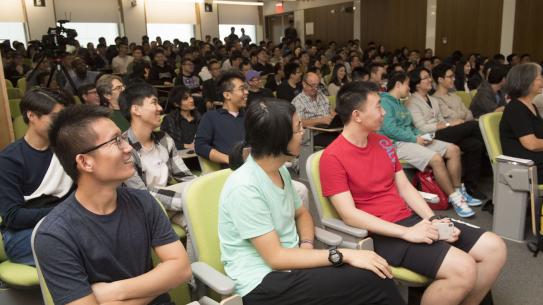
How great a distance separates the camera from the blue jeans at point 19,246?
1.85 metres

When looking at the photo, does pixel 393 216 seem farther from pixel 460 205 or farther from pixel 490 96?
pixel 490 96

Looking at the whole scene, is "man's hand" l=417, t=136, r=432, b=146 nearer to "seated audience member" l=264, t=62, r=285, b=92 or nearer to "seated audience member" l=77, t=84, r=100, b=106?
"seated audience member" l=77, t=84, r=100, b=106

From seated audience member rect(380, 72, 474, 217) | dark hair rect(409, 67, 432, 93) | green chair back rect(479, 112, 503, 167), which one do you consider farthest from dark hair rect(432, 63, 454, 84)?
green chair back rect(479, 112, 503, 167)

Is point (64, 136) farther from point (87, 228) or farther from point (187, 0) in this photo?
point (187, 0)

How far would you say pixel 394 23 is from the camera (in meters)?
11.9

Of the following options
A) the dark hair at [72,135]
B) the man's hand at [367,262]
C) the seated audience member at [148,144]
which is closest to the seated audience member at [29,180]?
the seated audience member at [148,144]

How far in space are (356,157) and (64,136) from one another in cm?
130

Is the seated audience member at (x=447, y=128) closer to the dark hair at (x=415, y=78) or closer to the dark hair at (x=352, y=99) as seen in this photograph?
the dark hair at (x=415, y=78)

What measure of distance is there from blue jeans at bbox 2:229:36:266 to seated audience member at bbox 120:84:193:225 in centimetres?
60

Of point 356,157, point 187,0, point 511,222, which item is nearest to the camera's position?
point 356,157

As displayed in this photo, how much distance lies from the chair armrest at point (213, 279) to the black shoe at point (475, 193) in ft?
10.2

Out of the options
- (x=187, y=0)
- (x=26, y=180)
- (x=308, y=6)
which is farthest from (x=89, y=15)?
(x=26, y=180)

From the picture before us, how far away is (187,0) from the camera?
14.5 metres

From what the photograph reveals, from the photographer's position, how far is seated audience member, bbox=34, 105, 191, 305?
1.18m
